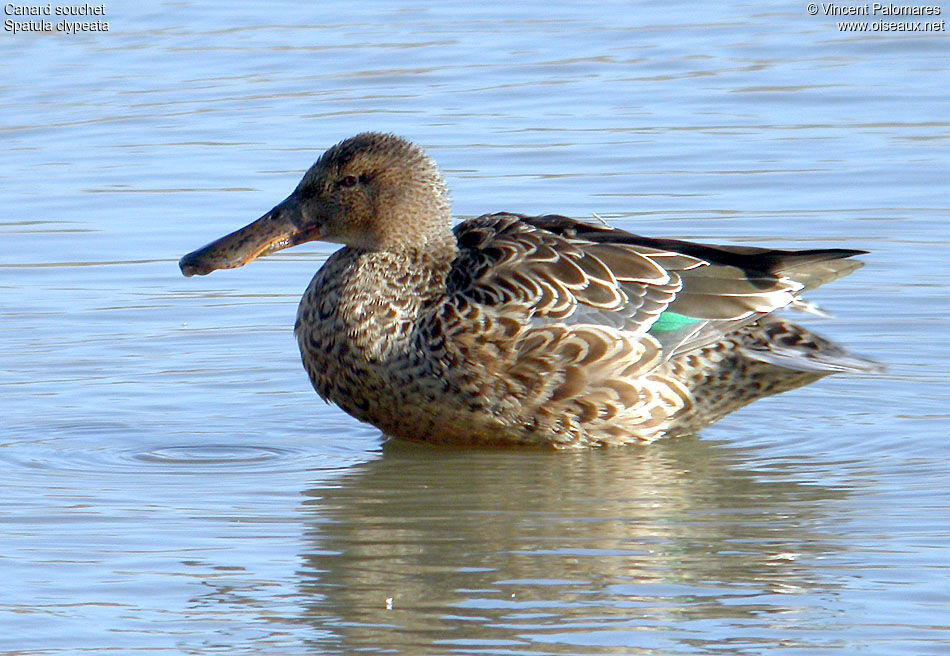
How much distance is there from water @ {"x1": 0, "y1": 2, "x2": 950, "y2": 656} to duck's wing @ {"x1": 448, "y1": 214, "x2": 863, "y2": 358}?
1.79ft

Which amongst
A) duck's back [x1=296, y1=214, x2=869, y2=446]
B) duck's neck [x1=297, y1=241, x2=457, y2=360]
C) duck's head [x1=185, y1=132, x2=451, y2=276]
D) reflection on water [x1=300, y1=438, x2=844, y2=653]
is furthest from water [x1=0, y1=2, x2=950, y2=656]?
duck's head [x1=185, y1=132, x2=451, y2=276]

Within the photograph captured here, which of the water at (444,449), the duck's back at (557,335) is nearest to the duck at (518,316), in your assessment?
the duck's back at (557,335)

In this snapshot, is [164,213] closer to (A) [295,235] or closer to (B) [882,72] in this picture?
(A) [295,235]

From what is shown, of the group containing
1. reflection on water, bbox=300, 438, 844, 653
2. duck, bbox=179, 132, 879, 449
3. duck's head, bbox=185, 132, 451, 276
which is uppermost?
duck's head, bbox=185, 132, 451, 276

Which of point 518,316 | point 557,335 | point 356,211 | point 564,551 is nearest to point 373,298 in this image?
point 356,211

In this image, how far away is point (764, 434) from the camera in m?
7.68

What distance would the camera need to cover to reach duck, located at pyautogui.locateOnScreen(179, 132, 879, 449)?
7.22 meters

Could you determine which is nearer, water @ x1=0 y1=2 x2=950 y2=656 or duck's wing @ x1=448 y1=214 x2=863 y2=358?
water @ x1=0 y1=2 x2=950 y2=656

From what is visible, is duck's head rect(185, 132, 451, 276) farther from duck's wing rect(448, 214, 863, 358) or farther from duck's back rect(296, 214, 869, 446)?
duck's wing rect(448, 214, 863, 358)

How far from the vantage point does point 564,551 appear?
6.01 meters

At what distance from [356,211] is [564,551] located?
2.17 metres

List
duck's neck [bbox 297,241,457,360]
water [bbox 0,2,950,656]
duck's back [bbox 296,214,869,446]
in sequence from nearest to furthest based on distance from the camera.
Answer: water [bbox 0,2,950,656]
duck's back [bbox 296,214,869,446]
duck's neck [bbox 297,241,457,360]

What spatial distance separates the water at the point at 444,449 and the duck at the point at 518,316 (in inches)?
8.1

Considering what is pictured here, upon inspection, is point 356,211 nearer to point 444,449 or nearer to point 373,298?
point 373,298
